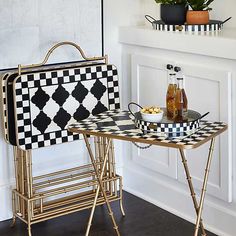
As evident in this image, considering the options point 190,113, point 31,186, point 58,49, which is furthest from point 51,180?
point 190,113

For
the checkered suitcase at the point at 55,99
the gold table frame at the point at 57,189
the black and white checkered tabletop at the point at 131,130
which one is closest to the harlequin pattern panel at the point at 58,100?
the checkered suitcase at the point at 55,99

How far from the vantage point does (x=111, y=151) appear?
4148 millimetres

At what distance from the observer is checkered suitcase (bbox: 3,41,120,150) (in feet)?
11.9

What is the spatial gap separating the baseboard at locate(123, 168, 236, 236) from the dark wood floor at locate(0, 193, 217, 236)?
5cm

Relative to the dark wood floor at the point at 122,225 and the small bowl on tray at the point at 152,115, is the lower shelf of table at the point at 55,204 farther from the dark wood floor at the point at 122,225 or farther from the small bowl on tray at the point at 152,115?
the small bowl on tray at the point at 152,115

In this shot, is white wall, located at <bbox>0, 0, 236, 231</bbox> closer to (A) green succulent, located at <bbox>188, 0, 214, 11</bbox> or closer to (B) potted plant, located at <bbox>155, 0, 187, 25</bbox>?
(A) green succulent, located at <bbox>188, 0, 214, 11</bbox>

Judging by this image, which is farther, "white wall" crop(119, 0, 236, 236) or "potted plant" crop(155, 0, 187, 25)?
"potted plant" crop(155, 0, 187, 25)

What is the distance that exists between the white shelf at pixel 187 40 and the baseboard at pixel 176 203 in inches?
36.3

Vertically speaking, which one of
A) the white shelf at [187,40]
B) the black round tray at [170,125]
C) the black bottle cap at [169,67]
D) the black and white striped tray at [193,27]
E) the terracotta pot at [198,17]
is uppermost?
the terracotta pot at [198,17]

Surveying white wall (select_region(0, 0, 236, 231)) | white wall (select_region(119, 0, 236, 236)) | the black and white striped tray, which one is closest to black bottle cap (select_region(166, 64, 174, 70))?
white wall (select_region(119, 0, 236, 236))

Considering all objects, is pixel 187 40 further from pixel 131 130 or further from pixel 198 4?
pixel 131 130

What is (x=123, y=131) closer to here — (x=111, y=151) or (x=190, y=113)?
(x=190, y=113)

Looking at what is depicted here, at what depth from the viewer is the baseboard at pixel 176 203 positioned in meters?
3.64

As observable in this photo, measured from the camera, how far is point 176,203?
3.99 meters
